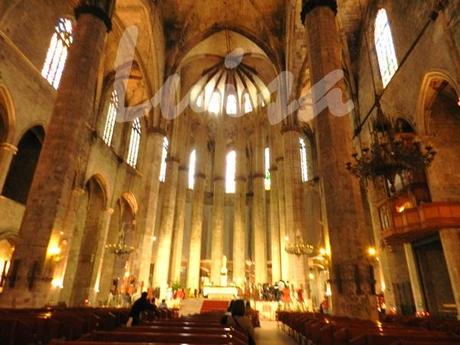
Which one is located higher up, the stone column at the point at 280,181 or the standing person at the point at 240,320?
the stone column at the point at 280,181

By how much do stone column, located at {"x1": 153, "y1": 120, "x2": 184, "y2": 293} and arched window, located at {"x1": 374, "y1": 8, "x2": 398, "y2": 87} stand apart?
15.2 meters

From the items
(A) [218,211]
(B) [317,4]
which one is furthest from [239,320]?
(A) [218,211]

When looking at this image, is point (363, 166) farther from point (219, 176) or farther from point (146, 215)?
point (219, 176)

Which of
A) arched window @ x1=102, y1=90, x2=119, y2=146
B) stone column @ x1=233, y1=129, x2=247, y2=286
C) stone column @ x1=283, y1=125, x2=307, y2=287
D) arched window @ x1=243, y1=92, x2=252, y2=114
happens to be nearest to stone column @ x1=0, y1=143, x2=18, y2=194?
arched window @ x1=102, y1=90, x2=119, y2=146

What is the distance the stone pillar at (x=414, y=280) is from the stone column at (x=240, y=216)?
12447 mm

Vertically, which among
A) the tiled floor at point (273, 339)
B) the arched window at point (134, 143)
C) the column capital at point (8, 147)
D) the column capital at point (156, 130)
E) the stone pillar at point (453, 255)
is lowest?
the tiled floor at point (273, 339)

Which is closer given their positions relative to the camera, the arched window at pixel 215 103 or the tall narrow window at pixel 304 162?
the tall narrow window at pixel 304 162

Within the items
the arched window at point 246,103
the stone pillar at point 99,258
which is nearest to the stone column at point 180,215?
the stone pillar at point 99,258

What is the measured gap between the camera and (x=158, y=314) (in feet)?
25.2

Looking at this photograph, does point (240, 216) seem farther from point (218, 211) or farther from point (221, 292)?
point (221, 292)

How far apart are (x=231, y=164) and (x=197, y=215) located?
7226 millimetres

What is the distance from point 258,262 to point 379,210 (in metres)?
11.8

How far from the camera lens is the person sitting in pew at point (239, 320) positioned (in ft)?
15.3

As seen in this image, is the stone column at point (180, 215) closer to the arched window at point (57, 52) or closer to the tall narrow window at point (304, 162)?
the tall narrow window at point (304, 162)
